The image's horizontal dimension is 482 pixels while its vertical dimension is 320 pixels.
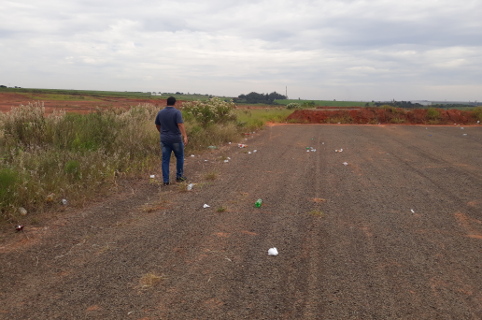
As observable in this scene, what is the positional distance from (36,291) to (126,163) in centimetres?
562

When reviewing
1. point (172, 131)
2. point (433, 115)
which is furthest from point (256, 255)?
point (433, 115)

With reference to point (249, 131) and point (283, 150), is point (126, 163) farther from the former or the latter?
point (249, 131)

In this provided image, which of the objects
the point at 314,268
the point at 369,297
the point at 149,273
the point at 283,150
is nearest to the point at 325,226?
the point at 314,268

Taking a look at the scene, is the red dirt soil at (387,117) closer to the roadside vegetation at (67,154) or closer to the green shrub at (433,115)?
the green shrub at (433,115)

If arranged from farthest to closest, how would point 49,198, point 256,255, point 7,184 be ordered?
point 49,198
point 7,184
point 256,255

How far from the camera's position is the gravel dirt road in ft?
10.7

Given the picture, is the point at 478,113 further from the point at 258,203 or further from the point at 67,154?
the point at 67,154

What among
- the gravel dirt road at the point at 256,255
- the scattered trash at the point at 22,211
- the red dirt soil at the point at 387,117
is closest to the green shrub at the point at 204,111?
the gravel dirt road at the point at 256,255

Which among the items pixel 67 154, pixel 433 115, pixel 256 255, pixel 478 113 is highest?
pixel 478 113

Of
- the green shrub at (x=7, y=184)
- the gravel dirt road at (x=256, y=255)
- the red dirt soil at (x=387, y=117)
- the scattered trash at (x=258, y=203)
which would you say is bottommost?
the gravel dirt road at (x=256, y=255)

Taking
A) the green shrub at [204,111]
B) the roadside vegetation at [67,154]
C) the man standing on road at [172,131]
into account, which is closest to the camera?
the roadside vegetation at [67,154]

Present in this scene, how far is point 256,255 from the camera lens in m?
4.30

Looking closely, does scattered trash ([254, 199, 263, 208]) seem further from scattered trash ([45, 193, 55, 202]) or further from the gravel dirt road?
scattered trash ([45, 193, 55, 202])

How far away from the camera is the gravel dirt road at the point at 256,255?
326cm
